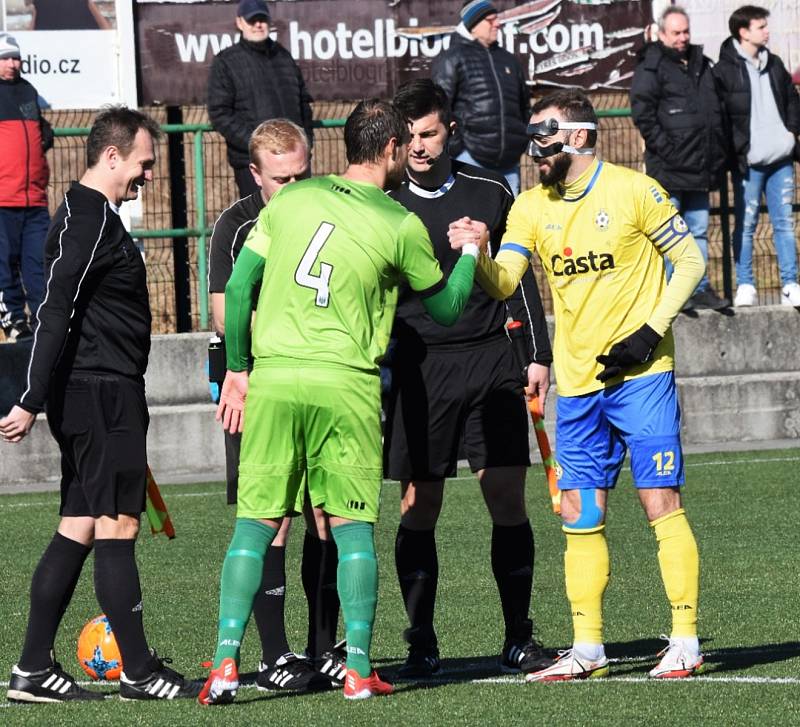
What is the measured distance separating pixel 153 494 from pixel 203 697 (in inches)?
53.2

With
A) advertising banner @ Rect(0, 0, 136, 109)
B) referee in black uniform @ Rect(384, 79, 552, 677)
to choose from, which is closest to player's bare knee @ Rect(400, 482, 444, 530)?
referee in black uniform @ Rect(384, 79, 552, 677)

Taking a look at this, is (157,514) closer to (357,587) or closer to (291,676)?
(291,676)

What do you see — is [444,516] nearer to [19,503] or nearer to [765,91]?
[19,503]

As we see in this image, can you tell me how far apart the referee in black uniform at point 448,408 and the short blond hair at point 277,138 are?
48cm

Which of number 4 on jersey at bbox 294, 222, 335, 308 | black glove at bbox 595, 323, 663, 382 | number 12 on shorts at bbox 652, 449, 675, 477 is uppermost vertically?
number 4 on jersey at bbox 294, 222, 335, 308

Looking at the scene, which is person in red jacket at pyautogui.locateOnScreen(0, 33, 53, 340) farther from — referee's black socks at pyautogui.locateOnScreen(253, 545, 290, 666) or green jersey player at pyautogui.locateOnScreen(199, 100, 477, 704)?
green jersey player at pyautogui.locateOnScreen(199, 100, 477, 704)

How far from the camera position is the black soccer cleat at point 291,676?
6.60m

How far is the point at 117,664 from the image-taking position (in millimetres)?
6969

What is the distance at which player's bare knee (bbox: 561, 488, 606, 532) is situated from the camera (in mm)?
6719

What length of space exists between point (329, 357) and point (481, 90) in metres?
7.86

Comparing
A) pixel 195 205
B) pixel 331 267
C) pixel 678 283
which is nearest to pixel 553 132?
pixel 678 283

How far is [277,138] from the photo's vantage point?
6.84 metres

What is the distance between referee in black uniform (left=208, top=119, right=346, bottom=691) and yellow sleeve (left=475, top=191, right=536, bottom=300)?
0.84 m

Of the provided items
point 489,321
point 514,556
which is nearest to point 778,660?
point 514,556
